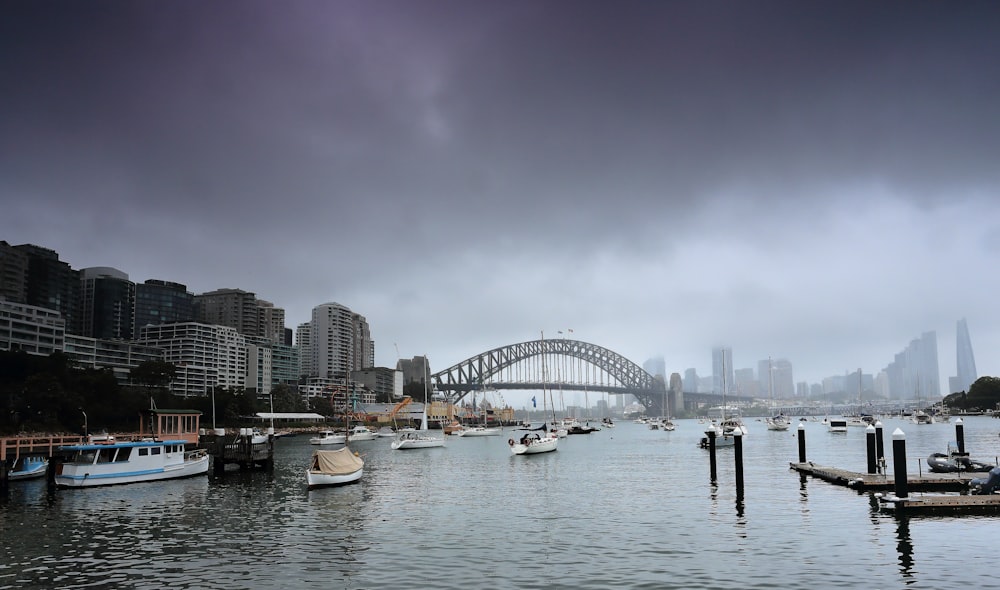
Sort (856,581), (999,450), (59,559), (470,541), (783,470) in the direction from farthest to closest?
(999,450) → (783,470) → (470,541) → (59,559) → (856,581)

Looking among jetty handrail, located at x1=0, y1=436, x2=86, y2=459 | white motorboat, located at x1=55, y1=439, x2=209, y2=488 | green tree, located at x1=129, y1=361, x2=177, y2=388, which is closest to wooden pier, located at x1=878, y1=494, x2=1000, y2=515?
white motorboat, located at x1=55, y1=439, x2=209, y2=488

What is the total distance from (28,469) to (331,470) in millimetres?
30356

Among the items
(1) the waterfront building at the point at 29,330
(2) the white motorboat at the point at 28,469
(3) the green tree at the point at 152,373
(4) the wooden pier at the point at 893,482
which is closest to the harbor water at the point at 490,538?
(4) the wooden pier at the point at 893,482

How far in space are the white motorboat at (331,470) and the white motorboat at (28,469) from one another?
2812 cm

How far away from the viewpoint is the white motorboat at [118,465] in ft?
176

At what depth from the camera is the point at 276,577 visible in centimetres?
2472

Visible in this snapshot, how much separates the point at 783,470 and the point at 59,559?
5285cm

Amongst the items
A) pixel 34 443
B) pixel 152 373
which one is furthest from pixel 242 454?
pixel 152 373

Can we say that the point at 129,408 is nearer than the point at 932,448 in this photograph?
No

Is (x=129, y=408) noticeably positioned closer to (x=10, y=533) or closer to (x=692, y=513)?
(x=10, y=533)

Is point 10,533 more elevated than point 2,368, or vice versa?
point 2,368

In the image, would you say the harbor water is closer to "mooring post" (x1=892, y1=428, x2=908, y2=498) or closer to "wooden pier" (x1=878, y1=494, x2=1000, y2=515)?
"wooden pier" (x1=878, y1=494, x2=1000, y2=515)

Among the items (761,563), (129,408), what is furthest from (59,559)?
(129,408)

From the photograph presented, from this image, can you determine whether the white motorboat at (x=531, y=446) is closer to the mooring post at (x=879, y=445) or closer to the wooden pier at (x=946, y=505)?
the mooring post at (x=879, y=445)
